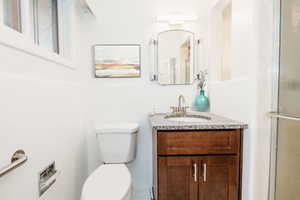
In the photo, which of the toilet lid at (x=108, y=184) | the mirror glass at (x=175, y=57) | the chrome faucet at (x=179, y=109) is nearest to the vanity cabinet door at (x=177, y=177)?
the toilet lid at (x=108, y=184)

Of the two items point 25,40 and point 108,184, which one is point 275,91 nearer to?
point 108,184

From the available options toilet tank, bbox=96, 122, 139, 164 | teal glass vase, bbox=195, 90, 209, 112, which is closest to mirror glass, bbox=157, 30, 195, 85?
teal glass vase, bbox=195, 90, 209, 112

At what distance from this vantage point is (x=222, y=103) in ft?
5.67

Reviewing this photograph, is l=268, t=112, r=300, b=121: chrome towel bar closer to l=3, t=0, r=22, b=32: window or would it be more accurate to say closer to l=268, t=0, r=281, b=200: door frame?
l=268, t=0, r=281, b=200: door frame

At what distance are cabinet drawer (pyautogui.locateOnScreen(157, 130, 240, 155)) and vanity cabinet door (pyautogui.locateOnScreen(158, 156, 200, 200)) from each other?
2.2 inches

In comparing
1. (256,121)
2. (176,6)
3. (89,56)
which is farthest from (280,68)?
(89,56)

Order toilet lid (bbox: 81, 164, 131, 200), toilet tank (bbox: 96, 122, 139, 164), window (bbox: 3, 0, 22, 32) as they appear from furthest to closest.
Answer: toilet tank (bbox: 96, 122, 139, 164)
toilet lid (bbox: 81, 164, 131, 200)
window (bbox: 3, 0, 22, 32)

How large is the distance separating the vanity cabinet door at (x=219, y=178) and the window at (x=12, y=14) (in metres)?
1.41

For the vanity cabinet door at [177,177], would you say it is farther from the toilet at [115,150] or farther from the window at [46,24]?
the window at [46,24]

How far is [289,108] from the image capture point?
1.12 m

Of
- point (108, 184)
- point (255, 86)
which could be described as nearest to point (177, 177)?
point (108, 184)

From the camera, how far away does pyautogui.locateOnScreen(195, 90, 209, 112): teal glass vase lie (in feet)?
6.48

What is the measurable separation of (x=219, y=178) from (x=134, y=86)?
47.2 inches

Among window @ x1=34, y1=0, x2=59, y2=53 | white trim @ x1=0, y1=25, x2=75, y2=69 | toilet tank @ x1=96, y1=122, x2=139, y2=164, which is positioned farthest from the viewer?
toilet tank @ x1=96, y1=122, x2=139, y2=164
